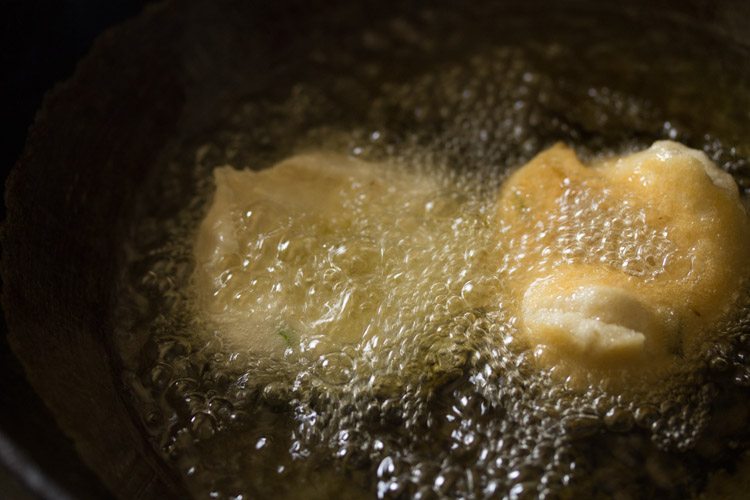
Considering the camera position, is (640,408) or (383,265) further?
(383,265)

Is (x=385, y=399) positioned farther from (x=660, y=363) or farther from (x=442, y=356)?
(x=660, y=363)

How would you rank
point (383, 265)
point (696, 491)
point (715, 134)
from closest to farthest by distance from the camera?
1. point (696, 491)
2. point (383, 265)
3. point (715, 134)


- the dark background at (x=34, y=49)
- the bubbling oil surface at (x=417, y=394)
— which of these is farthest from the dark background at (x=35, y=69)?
the bubbling oil surface at (x=417, y=394)

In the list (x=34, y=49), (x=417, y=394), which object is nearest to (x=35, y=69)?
(x=34, y=49)

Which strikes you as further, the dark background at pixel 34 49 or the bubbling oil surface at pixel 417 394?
the dark background at pixel 34 49

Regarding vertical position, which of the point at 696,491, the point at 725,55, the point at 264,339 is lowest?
the point at 696,491

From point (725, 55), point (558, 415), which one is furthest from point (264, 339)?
point (725, 55)

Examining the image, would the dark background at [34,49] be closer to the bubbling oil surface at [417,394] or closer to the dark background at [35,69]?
the dark background at [35,69]
